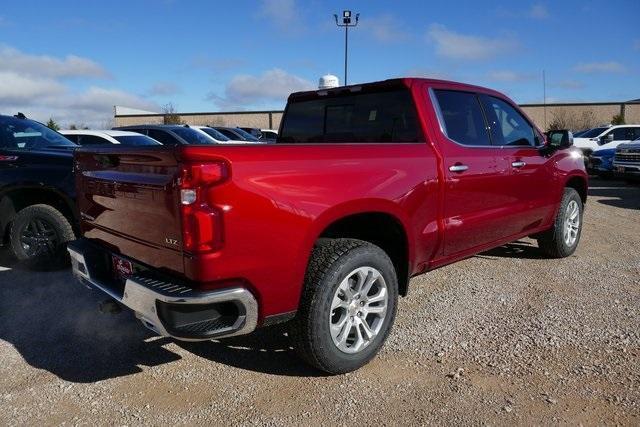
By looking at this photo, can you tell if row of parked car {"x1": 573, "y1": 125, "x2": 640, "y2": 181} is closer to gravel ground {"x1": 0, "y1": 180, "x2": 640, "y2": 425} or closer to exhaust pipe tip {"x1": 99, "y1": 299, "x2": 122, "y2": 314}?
gravel ground {"x1": 0, "y1": 180, "x2": 640, "y2": 425}

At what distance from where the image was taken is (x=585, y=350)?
3.51 metres

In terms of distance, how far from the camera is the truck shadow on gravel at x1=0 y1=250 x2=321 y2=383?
3.38m

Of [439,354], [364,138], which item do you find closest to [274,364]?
[439,354]

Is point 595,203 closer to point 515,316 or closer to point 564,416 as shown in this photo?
point 515,316

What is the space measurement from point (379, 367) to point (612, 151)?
48.8 feet

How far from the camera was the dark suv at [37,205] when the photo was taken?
16.9 feet

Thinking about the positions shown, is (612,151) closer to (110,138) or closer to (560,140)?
(560,140)

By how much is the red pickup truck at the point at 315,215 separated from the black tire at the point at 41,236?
1.67 metres

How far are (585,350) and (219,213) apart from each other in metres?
2.66

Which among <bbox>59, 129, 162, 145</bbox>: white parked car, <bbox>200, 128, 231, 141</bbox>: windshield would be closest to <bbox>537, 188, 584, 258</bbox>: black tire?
<bbox>59, 129, 162, 145</bbox>: white parked car

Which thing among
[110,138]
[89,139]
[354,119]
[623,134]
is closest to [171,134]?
[89,139]

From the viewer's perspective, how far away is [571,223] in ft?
19.4

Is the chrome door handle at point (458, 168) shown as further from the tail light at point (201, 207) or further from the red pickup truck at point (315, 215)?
the tail light at point (201, 207)

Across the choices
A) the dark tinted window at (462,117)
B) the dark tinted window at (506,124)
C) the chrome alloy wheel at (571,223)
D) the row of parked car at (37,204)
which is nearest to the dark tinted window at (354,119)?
the dark tinted window at (462,117)
